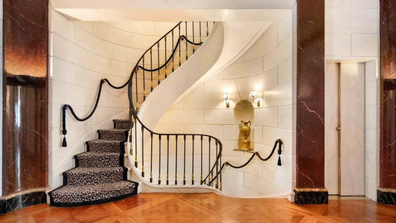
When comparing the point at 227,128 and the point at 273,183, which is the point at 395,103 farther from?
the point at 227,128

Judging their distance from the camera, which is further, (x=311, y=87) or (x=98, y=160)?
(x=98, y=160)

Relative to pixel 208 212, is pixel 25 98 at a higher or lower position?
higher

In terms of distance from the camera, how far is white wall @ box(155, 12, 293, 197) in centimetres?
276

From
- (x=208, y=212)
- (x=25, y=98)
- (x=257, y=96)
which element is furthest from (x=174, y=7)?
(x=208, y=212)

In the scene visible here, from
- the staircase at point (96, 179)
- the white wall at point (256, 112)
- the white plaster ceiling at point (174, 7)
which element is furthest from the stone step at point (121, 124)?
the white plaster ceiling at point (174, 7)

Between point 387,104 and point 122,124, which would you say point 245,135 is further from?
point 122,124

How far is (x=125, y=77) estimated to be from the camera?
458 centimetres

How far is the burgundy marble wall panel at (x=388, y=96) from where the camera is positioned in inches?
97.2

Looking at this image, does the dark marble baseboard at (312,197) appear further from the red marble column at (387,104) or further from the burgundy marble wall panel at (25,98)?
the burgundy marble wall panel at (25,98)

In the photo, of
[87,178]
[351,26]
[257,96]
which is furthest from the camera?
[257,96]

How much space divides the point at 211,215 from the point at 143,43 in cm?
423

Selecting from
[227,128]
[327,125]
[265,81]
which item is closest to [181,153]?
[227,128]

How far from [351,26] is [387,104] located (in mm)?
1109

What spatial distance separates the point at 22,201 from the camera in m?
2.32
